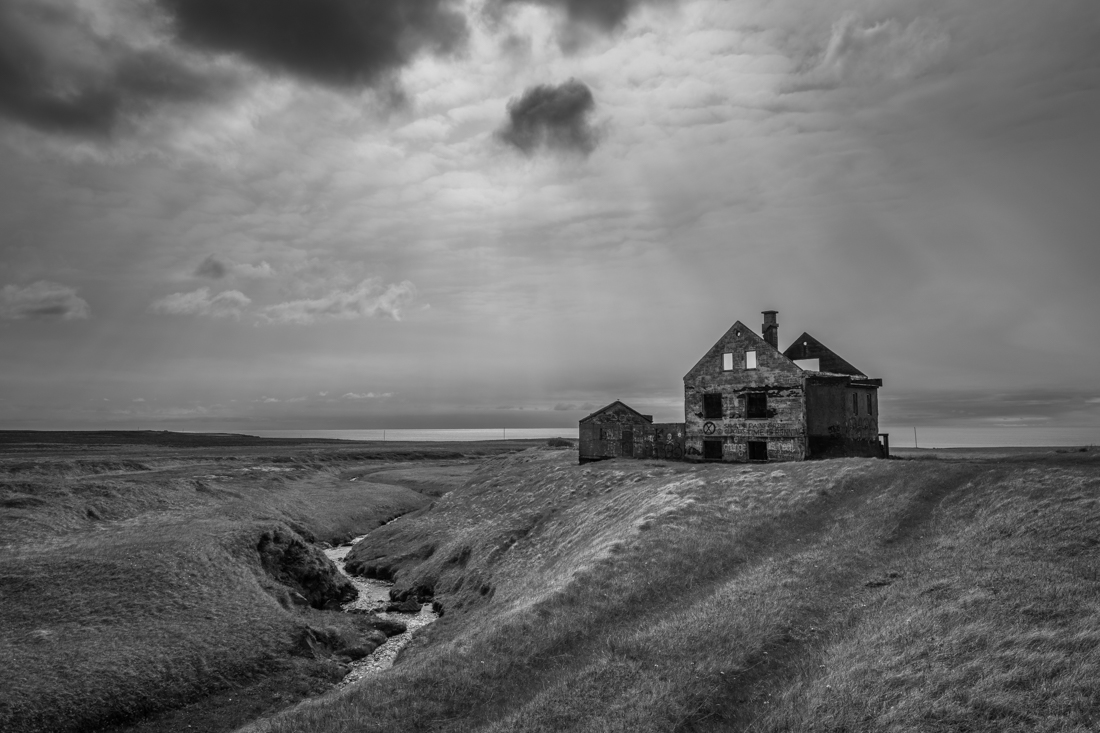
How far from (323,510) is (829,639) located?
52.8 metres

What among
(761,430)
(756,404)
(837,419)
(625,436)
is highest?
(756,404)

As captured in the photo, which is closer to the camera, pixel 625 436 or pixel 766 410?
pixel 766 410

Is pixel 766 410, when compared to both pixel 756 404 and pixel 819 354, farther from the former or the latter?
pixel 819 354

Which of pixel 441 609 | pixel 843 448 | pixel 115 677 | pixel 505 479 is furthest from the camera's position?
pixel 505 479

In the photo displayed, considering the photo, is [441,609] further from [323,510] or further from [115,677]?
[323,510]

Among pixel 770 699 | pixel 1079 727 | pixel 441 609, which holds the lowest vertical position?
pixel 441 609

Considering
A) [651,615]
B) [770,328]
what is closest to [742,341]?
[770,328]

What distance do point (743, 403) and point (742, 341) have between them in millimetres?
5537

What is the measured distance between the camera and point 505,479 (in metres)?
58.1

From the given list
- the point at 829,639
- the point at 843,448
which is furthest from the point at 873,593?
the point at 843,448

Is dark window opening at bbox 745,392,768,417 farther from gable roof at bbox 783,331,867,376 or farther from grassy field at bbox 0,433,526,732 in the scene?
grassy field at bbox 0,433,526,732

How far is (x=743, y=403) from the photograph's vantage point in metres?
52.3

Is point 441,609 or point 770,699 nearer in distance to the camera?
point 770,699

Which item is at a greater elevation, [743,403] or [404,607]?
[743,403]
